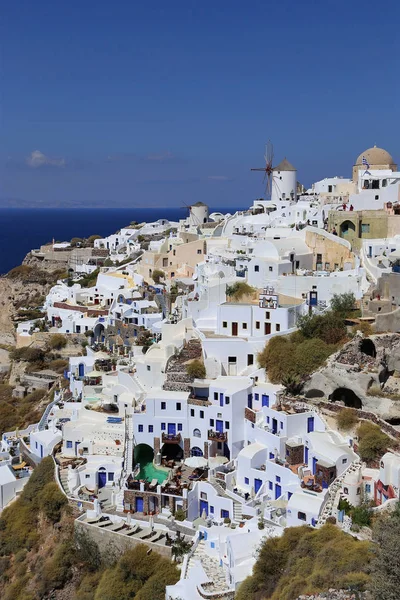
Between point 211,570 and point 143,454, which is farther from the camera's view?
point 143,454

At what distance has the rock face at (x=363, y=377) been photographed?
22.4 m

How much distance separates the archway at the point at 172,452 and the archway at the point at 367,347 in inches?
301

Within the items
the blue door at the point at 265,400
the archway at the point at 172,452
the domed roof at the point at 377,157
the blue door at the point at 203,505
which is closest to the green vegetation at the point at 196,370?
the archway at the point at 172,452

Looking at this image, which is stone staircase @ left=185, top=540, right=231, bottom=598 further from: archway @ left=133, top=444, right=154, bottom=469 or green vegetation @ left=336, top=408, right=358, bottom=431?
green vegetation @ left=336, top=408, right=358, bottom=431

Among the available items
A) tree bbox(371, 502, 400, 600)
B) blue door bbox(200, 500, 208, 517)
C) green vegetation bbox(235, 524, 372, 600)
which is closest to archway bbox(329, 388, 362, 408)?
blue door bbox(200, 500, 208, 517)

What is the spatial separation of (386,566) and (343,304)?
15.5 meters

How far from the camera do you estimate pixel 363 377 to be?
22734 mm

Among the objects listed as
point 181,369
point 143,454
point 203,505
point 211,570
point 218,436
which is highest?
point 181,369

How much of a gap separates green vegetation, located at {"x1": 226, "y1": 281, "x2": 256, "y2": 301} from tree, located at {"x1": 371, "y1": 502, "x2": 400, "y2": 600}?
54.6 feet

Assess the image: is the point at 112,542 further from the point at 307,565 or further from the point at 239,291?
the point at 239,291

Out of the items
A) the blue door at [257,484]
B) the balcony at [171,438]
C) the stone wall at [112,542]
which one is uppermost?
the balcony at [171,438]

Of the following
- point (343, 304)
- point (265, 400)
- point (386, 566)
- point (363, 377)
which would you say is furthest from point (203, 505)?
point (343, 304)

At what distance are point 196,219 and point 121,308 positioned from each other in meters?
21.0

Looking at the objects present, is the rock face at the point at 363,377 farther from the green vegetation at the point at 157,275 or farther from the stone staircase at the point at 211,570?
the green vegetation at the point at 157,275
